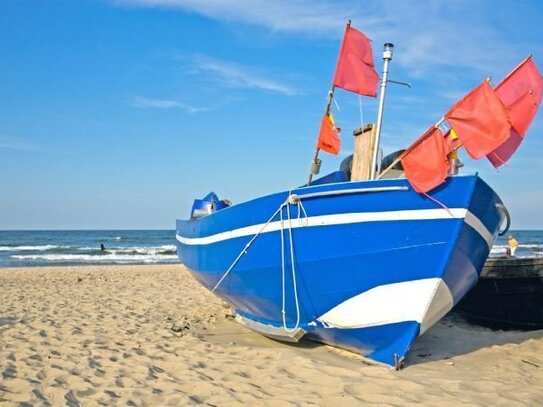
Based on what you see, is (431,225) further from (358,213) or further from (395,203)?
(358,213)

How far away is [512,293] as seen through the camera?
343 inches

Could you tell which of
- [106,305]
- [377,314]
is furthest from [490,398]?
[106,305]

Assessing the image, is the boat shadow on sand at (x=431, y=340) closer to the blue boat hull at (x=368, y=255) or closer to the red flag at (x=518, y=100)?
the blue boat hull at (x=368, y=255)

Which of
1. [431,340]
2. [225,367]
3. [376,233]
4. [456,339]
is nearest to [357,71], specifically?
[376,233]

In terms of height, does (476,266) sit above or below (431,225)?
below

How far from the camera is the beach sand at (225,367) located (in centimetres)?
466

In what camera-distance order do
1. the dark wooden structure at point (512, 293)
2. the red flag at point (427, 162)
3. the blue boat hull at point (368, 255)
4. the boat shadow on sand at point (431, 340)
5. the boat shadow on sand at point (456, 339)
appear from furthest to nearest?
the dark wooden structure at point (512, 293) → the boat shadow on sand at point (456, 339) → the boat shadow on sand at point (431, 340) → the blue boat hull at point (368, 255) → the red flag at point (427, 162)

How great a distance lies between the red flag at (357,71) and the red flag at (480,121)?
1.30 m

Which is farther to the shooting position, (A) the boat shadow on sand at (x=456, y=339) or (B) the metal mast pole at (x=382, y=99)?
(A) the boat shadow on sand at (x=456, y=339)

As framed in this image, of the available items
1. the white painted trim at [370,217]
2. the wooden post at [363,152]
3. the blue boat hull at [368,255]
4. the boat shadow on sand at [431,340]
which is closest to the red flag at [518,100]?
the blue boat hull at [368,255]

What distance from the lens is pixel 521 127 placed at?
515 centimetres

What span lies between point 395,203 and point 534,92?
5.83ft

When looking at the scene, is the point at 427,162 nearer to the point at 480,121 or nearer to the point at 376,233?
the point at 480,121

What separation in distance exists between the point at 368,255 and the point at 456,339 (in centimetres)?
335
